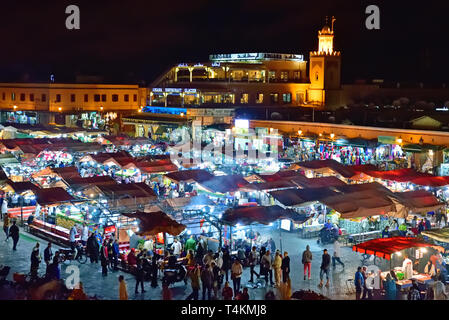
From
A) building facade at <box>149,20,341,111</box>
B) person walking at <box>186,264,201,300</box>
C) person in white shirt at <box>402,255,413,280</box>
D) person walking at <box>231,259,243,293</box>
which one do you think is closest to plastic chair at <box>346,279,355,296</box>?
person in white shirt at <box>402,255,413,280</box>

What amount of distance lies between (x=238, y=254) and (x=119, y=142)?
65.9 feet

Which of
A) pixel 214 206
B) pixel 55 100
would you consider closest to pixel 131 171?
pixel 214 206

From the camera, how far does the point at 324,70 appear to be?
57.0m

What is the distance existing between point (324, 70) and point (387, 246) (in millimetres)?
43828

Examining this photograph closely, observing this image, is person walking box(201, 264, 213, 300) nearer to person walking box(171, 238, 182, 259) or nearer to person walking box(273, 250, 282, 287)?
person walking box(273, 250, 282, 287)

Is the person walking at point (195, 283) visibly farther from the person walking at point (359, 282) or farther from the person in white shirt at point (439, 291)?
the person in white shirt at point (439, 291)

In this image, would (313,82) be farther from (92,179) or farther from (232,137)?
(92,179)

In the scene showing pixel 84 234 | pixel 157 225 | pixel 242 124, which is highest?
pixel 242 124

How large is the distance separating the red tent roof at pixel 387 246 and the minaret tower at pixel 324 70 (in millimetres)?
42551

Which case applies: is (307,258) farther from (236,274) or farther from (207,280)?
(207,280)

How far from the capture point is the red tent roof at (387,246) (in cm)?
1421

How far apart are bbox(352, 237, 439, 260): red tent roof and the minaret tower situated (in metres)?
42.6

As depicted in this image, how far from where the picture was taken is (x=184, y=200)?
739 inches

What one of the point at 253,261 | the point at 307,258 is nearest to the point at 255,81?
the point at 253,261
